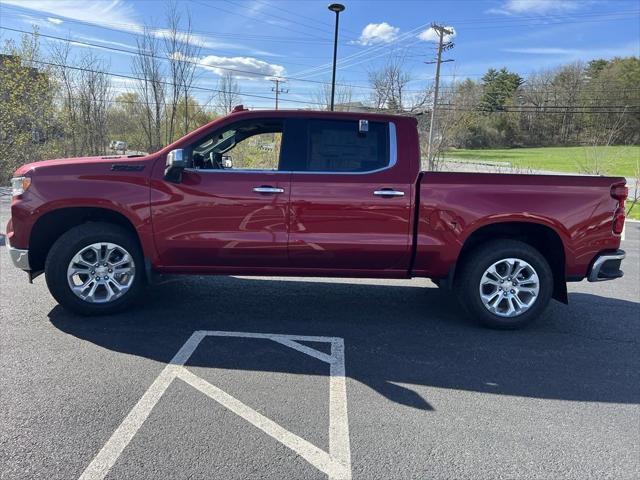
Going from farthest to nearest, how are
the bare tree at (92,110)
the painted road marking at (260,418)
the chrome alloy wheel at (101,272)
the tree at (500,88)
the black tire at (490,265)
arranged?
1. the tree at (500,88)
2. the bare tree at (92,110)
3. the black tire at (490,265)
4. the chrome alloy wheel at (101,272)
5. the painted road marking at (260,418)

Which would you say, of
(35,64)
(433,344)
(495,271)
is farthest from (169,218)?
(35,64)

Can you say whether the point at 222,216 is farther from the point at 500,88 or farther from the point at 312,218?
the point at 500,88

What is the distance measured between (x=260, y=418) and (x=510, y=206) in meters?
2.95

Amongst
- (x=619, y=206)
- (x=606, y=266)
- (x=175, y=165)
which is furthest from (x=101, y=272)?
(x=619, y=206)

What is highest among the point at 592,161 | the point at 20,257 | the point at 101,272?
the point at 592,161

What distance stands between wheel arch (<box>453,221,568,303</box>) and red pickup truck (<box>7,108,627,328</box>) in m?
0.03

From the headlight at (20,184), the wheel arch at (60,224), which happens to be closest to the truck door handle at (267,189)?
the wheel arch at (60,224)

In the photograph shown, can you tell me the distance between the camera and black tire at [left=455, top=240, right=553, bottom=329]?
14.6 feet

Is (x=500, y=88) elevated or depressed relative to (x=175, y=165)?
elevated

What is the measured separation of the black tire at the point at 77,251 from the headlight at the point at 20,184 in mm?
530

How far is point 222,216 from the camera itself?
14.1 feet

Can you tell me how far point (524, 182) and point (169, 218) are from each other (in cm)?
335

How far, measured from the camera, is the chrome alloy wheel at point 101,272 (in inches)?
171

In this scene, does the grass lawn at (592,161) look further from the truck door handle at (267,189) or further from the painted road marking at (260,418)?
the painted road marking at (260,418)
